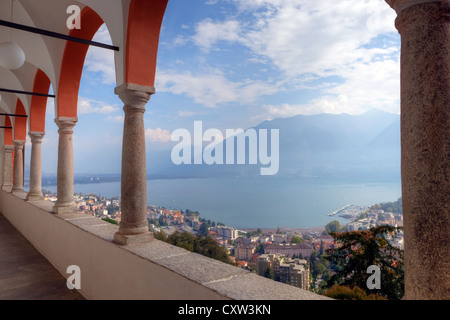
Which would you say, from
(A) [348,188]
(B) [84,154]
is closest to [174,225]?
(A) [348,188]

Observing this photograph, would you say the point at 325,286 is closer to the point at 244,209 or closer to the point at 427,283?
the point at 427,283

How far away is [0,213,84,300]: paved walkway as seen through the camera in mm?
4270

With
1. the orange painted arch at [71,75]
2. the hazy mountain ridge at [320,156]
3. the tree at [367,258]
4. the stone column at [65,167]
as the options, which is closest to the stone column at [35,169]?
the hazy mountain ridge at [320,156]

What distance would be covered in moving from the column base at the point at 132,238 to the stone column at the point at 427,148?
2.84 m

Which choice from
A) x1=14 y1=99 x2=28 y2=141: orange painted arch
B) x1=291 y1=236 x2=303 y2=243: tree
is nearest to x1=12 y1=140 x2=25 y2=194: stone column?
x1=14 y1=99 x2=28 y2=141: orange painted arch

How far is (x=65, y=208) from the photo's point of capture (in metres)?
5.91

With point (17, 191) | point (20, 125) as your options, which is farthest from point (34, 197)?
point (20, 125)

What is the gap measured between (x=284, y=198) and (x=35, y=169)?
308 inches

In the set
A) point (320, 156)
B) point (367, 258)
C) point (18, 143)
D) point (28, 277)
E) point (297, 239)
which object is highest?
point (18, 143)

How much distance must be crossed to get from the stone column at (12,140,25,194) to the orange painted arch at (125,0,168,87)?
374 inches

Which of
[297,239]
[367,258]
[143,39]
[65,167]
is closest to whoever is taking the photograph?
[143,39]

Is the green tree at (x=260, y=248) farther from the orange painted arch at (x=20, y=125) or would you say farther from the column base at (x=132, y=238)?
the orange painted arch at (x=20, y=125)

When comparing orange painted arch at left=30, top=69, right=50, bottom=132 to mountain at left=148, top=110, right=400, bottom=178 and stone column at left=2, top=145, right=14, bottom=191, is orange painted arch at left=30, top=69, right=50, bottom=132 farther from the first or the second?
stone column at left=2, top=145, right=14, bottom=191

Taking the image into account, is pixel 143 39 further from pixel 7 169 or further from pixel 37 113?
pixel 7 169
